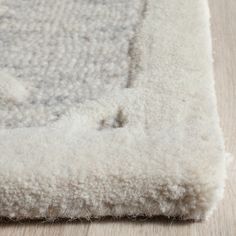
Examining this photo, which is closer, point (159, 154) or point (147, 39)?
point (159, 154)

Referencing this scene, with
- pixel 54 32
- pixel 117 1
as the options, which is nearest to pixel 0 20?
pixel 54 32

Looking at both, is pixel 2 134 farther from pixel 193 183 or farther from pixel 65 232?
pixel 193 183

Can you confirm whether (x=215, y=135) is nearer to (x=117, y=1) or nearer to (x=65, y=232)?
(x=65, y=232)

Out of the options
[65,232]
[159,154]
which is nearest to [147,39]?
[159,154]

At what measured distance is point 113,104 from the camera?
692 mm

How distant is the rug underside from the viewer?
572mm

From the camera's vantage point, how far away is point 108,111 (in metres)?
0.69

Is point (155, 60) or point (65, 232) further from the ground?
point (155, 60)

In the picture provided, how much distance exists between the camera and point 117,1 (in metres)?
0.89

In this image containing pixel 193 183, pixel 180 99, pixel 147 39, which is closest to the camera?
pixel 193 183

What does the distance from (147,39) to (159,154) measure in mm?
272

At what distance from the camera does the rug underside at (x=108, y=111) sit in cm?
57

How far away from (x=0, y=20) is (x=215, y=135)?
490 mm

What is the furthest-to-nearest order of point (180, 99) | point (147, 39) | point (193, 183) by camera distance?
point (147, 39) → point (180, 99) → point (193, 183)
